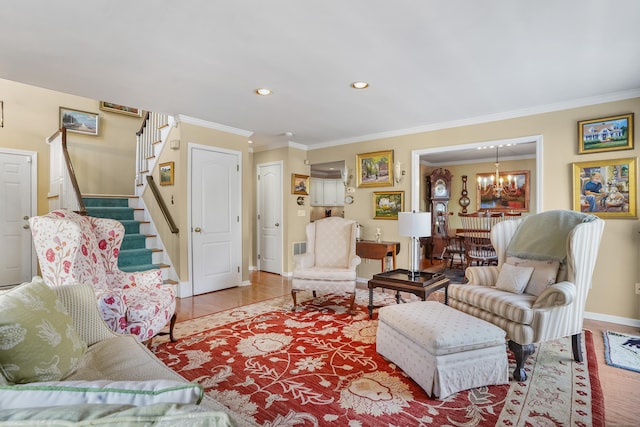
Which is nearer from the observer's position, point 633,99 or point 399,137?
point 633,99

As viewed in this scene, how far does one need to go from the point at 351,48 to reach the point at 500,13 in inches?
39.7

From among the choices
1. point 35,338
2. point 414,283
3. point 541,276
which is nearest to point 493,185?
point 541,276

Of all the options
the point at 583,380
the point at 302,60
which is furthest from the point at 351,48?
the point at 583,380

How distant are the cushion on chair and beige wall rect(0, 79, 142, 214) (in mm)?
4145

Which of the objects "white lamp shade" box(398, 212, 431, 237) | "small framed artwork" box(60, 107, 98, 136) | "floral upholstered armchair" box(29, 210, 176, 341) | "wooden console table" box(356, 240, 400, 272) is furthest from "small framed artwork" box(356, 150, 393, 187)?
"small framed artwork" box(60, 107, 98, 136)

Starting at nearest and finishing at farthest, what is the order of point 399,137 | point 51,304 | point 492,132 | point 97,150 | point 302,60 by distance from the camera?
point 51,304, point 302,60, point 492,132, point 399,137, point 97,150

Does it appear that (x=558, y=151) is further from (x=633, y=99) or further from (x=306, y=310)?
(x=306, y=310)

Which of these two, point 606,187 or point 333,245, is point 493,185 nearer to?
point 606,187

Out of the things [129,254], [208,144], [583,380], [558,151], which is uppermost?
[208,144]

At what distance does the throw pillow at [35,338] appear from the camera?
1.16m

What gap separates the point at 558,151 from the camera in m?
3.81

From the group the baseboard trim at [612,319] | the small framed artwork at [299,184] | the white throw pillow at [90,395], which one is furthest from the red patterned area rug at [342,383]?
the small framed artwork at [299,184]

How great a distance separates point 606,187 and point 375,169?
285 centimetres

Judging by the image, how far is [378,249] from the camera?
4.95 metres
